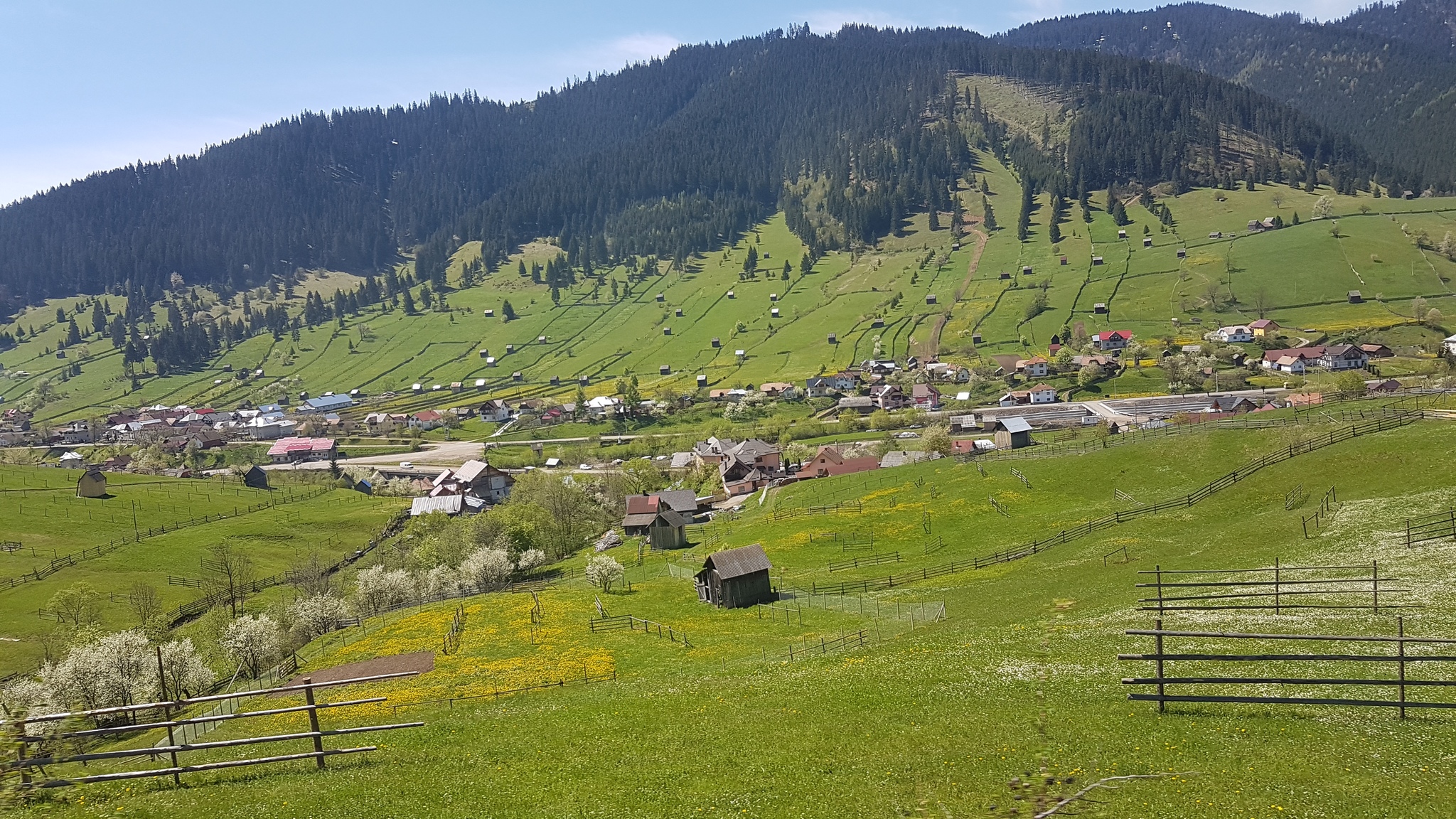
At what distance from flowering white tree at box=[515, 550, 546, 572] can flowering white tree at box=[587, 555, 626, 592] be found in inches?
741

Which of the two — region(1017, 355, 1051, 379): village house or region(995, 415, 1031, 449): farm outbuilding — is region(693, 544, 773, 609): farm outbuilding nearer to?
region(995, 415, 1031, 449): farm outbuilding

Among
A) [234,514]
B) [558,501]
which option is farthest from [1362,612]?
[234,514]

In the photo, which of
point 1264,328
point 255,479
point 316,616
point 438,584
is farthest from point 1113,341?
point 255,479

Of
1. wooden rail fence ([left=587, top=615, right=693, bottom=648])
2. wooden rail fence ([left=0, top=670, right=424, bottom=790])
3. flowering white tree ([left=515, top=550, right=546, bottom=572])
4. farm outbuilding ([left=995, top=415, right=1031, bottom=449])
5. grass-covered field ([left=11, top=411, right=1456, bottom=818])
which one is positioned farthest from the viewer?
farm outbuilding ([left=995, top=415, right=1031, bottom=449])

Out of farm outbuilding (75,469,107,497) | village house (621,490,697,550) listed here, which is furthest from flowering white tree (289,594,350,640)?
farm outbuilding (75,469,107,497)

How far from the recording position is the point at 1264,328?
183 m

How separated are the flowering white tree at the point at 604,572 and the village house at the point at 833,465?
52111mm

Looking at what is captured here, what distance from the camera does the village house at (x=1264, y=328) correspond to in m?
181

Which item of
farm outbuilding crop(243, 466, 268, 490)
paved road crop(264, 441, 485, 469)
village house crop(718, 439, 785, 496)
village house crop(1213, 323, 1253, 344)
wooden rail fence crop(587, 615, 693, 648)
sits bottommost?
paved road crop(264, 441, 485, 469)

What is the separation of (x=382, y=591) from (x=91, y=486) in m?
90.4

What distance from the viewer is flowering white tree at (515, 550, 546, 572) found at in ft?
290

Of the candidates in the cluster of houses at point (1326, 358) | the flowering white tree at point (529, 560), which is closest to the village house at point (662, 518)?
the flowering white tree at point (529, 560)

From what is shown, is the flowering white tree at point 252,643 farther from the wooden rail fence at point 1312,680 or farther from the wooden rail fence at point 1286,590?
the wooden rail fence at point 1312,680

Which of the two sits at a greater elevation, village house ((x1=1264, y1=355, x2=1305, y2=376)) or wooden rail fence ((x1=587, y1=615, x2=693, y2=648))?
wooden rail fence ((x1=587, y1=615, x2=693, y2=648))
